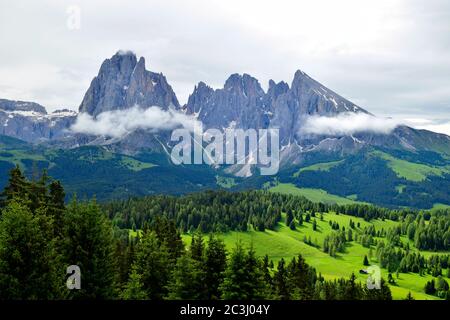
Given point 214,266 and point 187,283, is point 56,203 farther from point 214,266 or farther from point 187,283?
point 214,266

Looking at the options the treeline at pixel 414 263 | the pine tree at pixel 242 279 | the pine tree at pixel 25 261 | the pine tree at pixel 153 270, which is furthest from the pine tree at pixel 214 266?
the treeline at pixel 414 263

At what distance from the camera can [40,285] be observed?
1558 inches

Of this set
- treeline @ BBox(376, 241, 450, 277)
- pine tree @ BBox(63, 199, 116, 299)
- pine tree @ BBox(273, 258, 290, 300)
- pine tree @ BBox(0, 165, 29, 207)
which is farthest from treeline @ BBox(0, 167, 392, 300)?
Result: treeline @ BBox(376, 241, 450, 277)

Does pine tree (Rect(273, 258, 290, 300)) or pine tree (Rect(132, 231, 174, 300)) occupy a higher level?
pine tree (Rect(132, 231, 174, 300))

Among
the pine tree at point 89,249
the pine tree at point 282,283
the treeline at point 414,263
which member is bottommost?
the treeline at point 414,263

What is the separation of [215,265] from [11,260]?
21.9 meters

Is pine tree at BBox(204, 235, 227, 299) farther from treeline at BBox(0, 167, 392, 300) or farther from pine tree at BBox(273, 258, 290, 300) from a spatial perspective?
pine tree at BBox(273, 258, 290, 300)

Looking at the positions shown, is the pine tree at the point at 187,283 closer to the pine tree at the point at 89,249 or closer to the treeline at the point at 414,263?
the pine tree at the point at 89,249

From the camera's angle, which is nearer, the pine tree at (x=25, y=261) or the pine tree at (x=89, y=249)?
the pine tree at (x=25, y=261)

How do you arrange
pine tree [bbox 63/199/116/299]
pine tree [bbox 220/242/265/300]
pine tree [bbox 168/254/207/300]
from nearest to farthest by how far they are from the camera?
pine tree [bbox 220/242/265/300], pine tree [bbox 63/199/116/299], pine tree [bbox 168/254/207/300]

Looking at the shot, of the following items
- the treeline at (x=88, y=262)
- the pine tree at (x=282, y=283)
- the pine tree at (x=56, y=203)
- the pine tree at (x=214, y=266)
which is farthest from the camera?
the pine tree at (x=282, y=283)

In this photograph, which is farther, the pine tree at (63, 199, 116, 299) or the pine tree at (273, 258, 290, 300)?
the pine tree at (273, 258, 290, 300)
